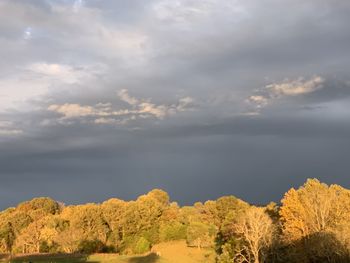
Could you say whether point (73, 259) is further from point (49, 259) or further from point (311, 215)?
point (311, 215)

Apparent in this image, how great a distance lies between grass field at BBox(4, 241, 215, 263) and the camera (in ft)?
287

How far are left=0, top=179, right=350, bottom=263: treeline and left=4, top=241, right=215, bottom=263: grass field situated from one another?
3317 millimetres

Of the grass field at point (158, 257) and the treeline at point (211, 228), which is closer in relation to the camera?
the grass field at point (158, 257)

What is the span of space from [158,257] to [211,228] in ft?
106

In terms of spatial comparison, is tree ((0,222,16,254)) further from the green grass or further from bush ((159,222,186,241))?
the green grass

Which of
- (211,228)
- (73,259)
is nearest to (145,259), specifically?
(73,259)

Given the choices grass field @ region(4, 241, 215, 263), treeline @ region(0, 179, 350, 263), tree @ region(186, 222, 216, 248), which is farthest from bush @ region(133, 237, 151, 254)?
tree @ region(186, 222, 216, 248)

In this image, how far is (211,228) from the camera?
133625 mm

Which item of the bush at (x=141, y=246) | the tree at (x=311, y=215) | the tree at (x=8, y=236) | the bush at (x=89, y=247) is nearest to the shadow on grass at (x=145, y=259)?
the bush at (x=141, y=246)

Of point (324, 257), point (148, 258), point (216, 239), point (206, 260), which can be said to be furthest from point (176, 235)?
point (324, 257)

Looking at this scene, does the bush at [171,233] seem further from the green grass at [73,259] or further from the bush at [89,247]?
the green grass at [73,259]

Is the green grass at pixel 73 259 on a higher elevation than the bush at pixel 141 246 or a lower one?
lower

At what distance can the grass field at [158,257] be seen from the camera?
87500 mm

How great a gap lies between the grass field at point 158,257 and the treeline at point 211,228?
131 inches
